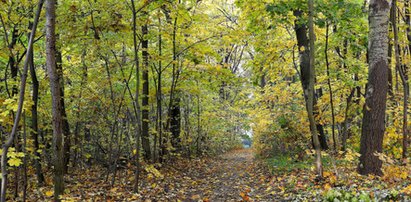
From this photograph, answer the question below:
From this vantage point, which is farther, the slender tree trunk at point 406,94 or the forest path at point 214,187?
the slender tree trunk at point 406,94

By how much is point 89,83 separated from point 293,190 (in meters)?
5.75

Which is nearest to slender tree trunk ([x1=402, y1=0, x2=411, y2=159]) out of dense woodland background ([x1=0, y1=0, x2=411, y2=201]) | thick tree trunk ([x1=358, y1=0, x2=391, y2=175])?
dense woodland background ([x1=0, y1=0, x2=411, y2=201])

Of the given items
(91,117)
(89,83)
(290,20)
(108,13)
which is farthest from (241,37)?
(91,117)

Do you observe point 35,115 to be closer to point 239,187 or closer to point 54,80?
point 54,80

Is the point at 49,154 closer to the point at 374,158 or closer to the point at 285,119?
the point at 285,119

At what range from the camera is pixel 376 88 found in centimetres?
646

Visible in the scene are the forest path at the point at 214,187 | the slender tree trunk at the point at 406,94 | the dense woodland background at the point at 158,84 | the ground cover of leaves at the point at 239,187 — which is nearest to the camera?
the ground cover of leaves at the point at 239,187

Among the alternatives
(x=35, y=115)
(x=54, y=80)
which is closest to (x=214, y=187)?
(x=35, y=115)

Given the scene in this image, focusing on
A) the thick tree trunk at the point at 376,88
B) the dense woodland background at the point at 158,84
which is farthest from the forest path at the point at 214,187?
the thick tree trunk at the point at 376,88

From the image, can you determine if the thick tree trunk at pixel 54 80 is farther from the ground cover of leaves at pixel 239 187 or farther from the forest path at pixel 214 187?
the forest path at pixel 214 187

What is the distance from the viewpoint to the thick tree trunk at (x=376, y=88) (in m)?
6.28

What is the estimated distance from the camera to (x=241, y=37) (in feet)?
30.7

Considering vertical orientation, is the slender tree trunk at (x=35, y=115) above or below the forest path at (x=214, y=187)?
above

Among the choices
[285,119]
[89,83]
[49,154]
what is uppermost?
[89,83]
